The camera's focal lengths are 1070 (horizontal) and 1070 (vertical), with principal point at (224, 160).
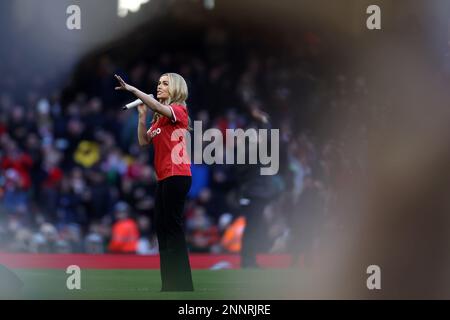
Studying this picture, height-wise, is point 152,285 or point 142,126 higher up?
point 142,126

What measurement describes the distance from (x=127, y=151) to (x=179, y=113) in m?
7.18

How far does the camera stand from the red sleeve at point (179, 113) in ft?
27.2

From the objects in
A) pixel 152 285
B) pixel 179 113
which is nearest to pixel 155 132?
pixel 179 113

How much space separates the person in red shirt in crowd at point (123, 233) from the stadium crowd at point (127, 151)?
0.02m

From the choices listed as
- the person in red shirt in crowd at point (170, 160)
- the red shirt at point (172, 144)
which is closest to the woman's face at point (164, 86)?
the person in red shirt in crowd at point (170, 160)

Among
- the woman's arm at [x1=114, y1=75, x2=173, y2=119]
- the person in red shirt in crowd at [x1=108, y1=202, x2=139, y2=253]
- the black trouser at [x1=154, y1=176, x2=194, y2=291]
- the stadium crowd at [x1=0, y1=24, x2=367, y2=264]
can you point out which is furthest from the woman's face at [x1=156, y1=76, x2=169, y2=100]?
the person in red shirt in crowd at [x1=108, y1=202, x2=139, y2=253]

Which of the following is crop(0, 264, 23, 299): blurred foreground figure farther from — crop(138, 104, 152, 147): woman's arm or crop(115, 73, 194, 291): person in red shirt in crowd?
crop(138, 104, 152, 147): woman's arm

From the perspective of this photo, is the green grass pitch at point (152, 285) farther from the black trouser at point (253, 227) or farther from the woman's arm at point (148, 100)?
the woman's arm at point (148, 100)

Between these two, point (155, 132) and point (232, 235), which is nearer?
point (155, 132)

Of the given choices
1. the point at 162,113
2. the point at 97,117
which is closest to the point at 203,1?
the point at 97,117

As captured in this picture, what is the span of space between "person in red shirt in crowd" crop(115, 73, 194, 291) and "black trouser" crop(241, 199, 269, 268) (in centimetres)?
313

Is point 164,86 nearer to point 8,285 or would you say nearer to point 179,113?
point 179,113

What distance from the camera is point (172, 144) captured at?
27.6ft

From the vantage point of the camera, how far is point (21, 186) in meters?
15.6
